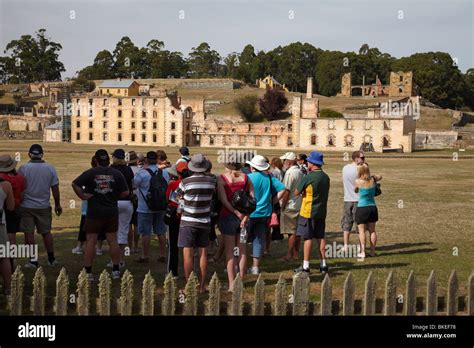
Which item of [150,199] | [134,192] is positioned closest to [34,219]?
[150,199]

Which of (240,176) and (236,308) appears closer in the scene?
(236,308)

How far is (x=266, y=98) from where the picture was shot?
95.7 m

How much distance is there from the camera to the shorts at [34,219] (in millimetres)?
10297

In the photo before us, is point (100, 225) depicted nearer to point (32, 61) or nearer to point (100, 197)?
point (100, 197)

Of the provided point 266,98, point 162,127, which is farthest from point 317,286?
point 266,98

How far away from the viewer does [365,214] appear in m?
11.7

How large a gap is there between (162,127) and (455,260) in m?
73.2

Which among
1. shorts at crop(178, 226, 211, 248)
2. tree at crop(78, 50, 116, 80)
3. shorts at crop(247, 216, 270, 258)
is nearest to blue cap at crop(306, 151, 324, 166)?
shorts at crop(247, 216, 270, 258)

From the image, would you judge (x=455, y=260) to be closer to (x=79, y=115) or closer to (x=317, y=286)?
(x=317, y=286)

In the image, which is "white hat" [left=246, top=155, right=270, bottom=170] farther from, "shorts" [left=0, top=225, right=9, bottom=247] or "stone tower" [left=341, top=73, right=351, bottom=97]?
"stone tower" [left=341, top=73, right=351, bottom=97]

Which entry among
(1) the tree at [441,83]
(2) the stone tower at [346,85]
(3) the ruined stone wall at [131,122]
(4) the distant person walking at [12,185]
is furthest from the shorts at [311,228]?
(2) the stone tower at [346,85]

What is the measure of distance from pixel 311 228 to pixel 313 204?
379mm

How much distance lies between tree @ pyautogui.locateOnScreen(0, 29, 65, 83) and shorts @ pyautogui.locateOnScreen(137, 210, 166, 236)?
428 feet

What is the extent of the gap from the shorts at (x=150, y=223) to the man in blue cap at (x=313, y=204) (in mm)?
2461
